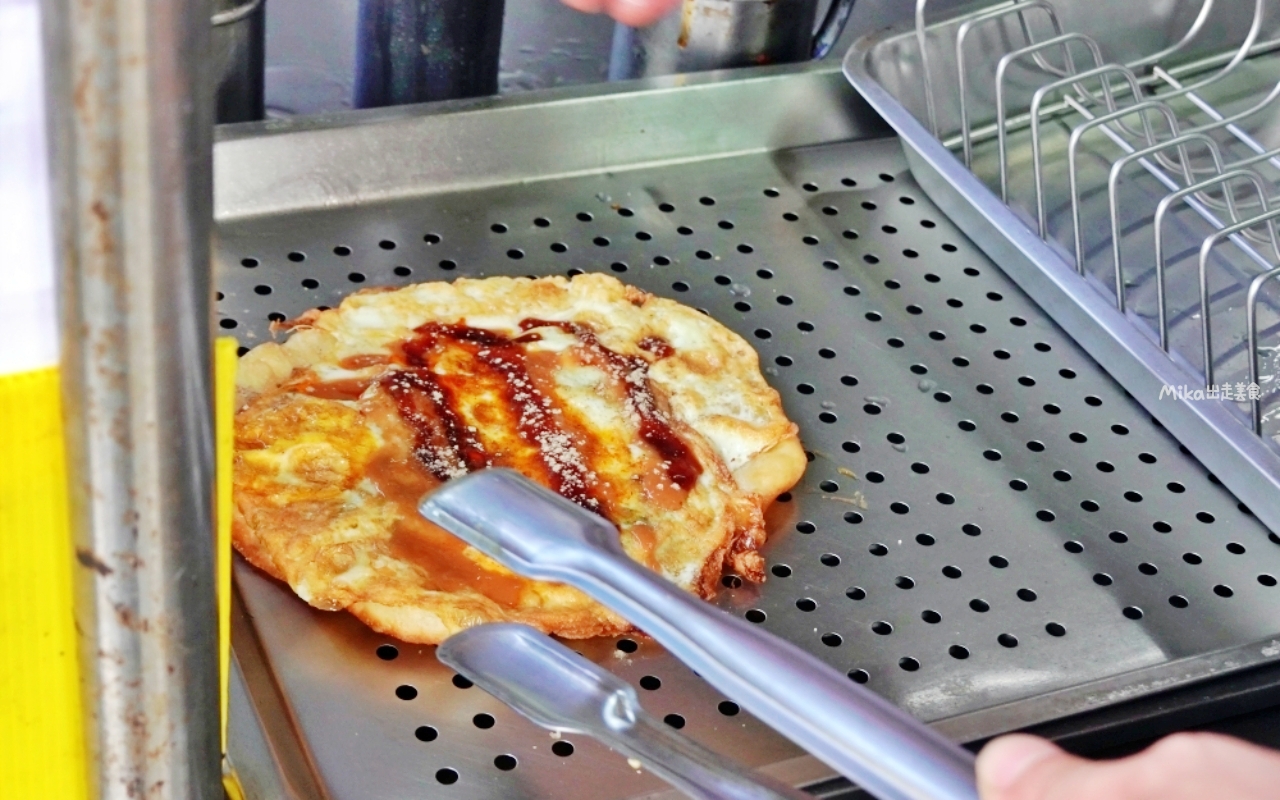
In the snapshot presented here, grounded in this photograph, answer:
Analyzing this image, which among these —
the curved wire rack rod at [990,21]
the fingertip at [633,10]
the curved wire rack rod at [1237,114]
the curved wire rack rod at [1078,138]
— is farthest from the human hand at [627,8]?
the curved wire rack rod at [1237,114]

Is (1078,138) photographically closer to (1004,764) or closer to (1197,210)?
(1197,210)

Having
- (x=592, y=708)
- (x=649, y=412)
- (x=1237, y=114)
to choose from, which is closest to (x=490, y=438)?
(x=649, y=412)

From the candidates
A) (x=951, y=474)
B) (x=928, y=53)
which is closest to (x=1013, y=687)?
(x=951, y=474)

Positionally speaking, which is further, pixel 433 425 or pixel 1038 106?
pixel 1038 106

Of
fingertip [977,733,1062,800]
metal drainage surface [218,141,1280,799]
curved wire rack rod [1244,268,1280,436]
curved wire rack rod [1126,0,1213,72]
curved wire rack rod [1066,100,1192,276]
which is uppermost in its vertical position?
curved wire rack rod [1126,0,1213,72]

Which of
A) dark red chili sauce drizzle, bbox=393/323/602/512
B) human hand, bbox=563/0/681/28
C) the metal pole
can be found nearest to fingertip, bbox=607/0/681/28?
human hand, bbox=563/0/681/28

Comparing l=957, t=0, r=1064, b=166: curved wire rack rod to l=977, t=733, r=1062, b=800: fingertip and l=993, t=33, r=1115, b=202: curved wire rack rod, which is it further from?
l=977, t=733, r=1062, b=800: fingertip
